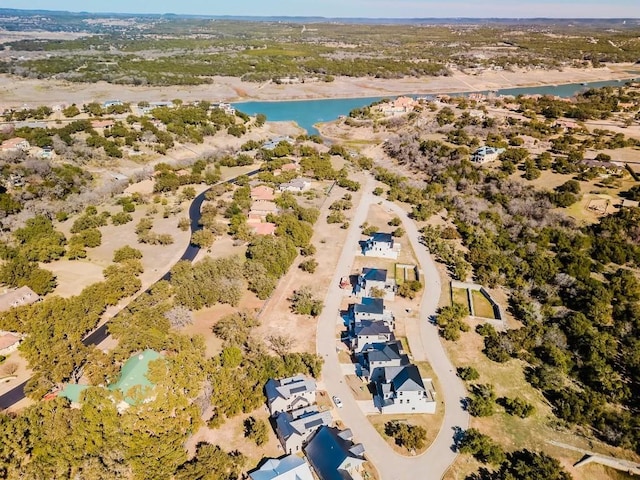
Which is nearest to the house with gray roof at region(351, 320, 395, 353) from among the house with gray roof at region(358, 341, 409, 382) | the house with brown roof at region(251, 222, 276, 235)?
the house with gray roof at region(358, 341, 409, 382)

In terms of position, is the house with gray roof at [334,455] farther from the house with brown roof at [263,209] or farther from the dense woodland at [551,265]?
the house with brown roof at [263,209]

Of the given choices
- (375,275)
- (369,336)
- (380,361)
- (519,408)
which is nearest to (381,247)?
(375,275)

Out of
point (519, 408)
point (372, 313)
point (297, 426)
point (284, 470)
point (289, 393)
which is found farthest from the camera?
point (372, 313)

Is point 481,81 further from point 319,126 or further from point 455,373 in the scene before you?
point 455,373

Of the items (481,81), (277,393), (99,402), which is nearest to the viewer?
(99,402)

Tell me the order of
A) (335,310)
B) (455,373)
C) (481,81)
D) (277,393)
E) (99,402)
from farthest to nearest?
1. (481,81)
2. (335,310)
3. (455,373)
4. (277,393)
5. (99,402)

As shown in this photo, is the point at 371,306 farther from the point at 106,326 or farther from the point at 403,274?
the point at 106,326

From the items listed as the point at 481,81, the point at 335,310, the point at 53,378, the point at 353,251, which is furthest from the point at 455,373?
the point at 481,81
